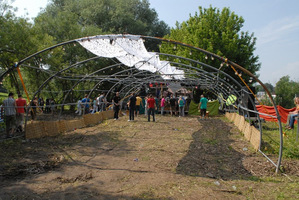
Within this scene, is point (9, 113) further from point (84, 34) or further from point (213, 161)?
point (84, 34)

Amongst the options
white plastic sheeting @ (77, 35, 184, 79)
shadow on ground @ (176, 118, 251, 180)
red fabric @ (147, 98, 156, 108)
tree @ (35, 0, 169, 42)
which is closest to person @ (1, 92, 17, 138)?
white plastic sheeting @ (77, 35, 184, 79)

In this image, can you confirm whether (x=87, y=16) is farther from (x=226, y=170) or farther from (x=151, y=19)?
(x=226, y=170)

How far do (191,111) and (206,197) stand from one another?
1848cm

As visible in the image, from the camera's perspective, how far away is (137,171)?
5.79m

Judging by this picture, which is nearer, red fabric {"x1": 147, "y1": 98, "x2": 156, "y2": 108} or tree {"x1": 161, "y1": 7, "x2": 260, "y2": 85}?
red fabric {"x1": 147, "y1": 98, "x2": 156, "y2": 108}

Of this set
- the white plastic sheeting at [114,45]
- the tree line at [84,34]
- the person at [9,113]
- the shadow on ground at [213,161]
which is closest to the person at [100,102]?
the tree line at [84,34]

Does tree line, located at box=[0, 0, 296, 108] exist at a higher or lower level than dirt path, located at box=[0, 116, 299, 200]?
higher

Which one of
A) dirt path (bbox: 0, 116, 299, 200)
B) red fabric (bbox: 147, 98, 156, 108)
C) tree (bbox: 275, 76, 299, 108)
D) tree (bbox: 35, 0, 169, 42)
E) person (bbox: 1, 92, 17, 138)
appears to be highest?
tree (bbox: 35, 0, 169, 42)

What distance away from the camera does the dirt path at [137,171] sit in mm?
4551

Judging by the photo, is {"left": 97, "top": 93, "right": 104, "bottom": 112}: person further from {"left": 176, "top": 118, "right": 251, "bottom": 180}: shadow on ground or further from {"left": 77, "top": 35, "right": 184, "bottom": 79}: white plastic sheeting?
{"left": 176, "top": 118, "right": 251, "bottom": 180}: shadow on ground

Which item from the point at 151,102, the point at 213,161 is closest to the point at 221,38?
the point at 151,102

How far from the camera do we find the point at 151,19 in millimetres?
35906

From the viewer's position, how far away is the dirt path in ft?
14.9

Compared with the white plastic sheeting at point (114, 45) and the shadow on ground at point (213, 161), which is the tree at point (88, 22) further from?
the shadow on ground at point (213, 161)
